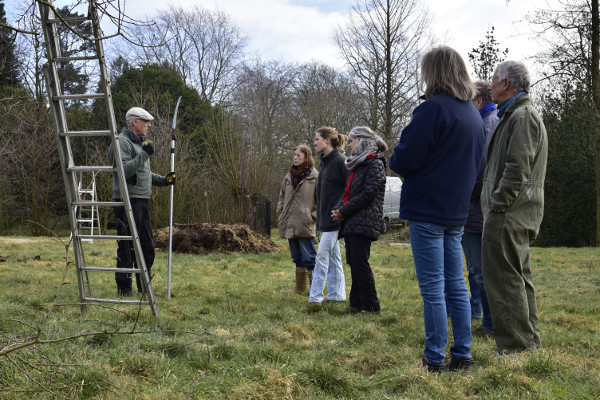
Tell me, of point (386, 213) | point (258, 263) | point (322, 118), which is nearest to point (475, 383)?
point (258, 263)

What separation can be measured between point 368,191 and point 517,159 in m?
1.89

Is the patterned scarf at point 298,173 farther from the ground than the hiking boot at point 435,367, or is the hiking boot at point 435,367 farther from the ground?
the patterned scarf at point 298,173

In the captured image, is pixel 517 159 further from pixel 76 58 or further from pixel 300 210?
pixel 300 210

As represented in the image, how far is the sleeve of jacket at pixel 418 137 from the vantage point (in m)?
3.27

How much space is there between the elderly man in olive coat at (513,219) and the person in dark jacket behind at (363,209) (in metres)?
1.70

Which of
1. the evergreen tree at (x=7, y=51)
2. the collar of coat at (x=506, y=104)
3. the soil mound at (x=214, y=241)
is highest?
the evergreen tree at (x=7, y=51)

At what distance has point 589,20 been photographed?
15.2 m

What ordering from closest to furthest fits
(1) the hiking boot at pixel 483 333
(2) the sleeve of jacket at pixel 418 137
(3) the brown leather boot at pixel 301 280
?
1. (2) the sleeve of jacket at pixel 418 137
2. (1) the hiking boot at pixel 483 333
3. (3) the brown leather boot at pixel 301 280

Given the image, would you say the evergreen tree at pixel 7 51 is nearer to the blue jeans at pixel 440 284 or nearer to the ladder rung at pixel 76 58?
the ladder rung at pixel 76 58

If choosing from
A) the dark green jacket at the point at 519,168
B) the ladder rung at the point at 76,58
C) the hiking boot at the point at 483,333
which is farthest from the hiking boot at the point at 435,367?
the ladder rung at the point at 76,58

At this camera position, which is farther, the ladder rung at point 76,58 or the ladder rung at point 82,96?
the ladder rung at point 82,96

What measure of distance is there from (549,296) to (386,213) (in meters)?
14.7

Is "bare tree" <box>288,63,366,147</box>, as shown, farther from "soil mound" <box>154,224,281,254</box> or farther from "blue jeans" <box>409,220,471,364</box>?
"blue jeans" <box>409,220,471,364</box>

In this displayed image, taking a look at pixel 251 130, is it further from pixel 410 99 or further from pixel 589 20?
pixel 589 20
